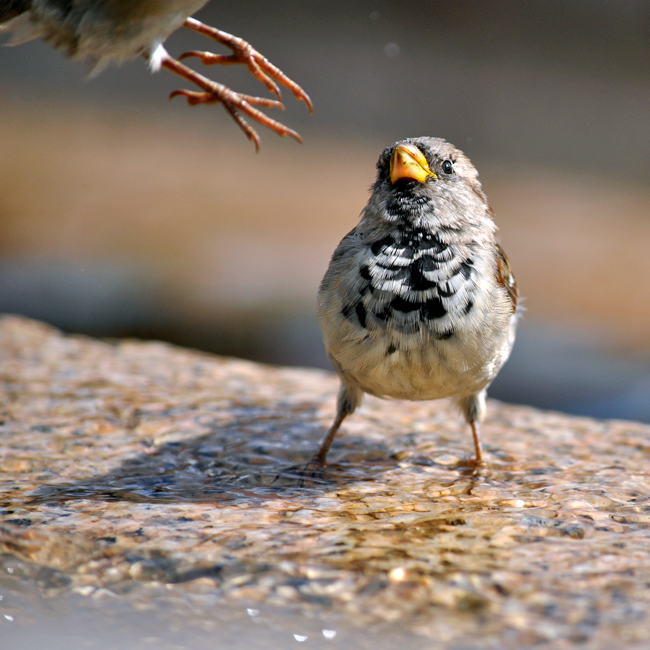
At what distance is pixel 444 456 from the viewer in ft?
10.8

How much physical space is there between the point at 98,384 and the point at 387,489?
5.77 feet

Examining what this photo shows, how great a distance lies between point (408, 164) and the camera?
113 inches

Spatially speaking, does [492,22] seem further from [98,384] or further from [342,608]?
[342,608]

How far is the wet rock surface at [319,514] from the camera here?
6.40 feet

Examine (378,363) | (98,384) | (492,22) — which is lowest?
(98,384)

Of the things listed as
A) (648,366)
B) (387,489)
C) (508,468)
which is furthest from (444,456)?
(648,366)

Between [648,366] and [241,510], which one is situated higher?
[648,366]

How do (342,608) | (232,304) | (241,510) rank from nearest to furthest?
1. (342,608)
2. (241,510)
3. (232,304)

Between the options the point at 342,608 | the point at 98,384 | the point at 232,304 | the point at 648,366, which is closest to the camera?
the point at 342,608

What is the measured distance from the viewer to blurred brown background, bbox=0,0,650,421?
259 inches

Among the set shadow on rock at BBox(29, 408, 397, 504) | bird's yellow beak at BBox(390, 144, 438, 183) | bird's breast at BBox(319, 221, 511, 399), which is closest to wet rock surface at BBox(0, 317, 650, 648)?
shadow on rock at BBox(29, 408, 397, 504)

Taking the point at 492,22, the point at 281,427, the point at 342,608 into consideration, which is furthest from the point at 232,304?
the point at 492,22

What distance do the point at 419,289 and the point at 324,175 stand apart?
7.18m

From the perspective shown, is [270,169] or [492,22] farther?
[492,22]
